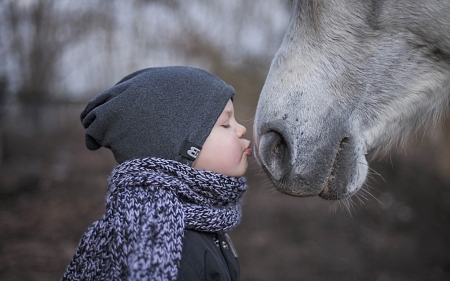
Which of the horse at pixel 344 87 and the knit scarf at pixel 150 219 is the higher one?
the horse at pixel 344 87

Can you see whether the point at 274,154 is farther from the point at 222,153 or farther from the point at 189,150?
the point at 189,150

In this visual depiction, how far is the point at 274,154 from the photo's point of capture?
1473 mm

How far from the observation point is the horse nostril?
1.46m

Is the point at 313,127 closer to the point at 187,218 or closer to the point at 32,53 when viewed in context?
the point at 187,218

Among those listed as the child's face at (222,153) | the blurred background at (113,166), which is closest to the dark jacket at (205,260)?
the child's face at (222,153)

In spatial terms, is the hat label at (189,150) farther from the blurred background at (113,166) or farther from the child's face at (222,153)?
the blurred background at (113,166)

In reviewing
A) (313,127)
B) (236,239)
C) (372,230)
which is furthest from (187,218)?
(372,230)

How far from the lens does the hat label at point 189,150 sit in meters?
1.41

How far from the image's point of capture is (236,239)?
438 cm

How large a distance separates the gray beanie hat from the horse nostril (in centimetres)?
21

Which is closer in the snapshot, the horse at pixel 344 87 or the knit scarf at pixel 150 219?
the knit scarf at pixel 150 219

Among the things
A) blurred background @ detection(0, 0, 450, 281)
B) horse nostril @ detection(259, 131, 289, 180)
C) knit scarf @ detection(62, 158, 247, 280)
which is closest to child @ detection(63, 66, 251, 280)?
knit scarf @ detection(62, 158, 247, 280)

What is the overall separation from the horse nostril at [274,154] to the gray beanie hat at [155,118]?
0.70 feet

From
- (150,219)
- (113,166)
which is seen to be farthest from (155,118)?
(113,166)
